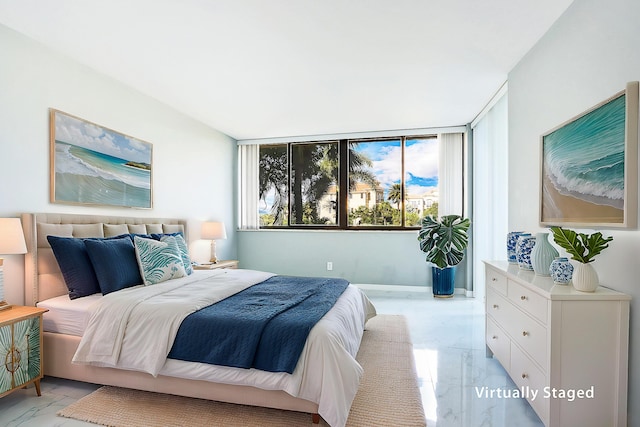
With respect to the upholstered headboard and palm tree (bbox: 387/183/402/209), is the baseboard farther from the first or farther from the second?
the upholstered headboard

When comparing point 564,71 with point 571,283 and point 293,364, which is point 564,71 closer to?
point 571,283

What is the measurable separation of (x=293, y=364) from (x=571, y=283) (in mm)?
1607

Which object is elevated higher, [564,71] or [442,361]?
[564,71]

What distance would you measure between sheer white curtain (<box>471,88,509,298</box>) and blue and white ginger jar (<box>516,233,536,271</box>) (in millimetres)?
1196

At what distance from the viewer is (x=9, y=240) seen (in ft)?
7.77

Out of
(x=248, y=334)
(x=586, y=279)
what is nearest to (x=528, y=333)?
(x=586, y=279)

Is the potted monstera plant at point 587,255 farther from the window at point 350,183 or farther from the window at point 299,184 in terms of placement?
the window at point 299,184

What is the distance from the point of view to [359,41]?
9.25ft

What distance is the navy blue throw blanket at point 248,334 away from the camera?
80.0 inches

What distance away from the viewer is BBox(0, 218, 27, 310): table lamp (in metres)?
2.35

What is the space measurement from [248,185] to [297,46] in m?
3.56

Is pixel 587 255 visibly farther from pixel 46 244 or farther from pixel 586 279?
pixel 46 244

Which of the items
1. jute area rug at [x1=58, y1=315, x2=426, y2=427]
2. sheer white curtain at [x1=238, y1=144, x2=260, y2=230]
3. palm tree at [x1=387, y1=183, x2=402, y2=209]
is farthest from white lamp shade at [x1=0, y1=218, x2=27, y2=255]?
palm tree at [x1=387, y1=183, x2=402, y2=209]

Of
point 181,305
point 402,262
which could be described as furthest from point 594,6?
point 402,262
